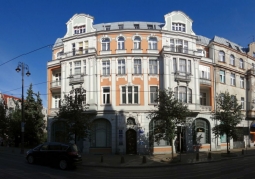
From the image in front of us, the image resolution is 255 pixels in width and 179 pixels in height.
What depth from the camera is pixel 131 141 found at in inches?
1214

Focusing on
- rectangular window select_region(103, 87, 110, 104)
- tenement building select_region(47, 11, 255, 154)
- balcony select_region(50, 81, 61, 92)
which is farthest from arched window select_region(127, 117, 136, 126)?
balcony select_region(50, 81, 61, 92)

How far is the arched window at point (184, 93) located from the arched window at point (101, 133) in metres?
9.36

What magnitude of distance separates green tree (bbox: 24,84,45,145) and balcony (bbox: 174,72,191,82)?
23089mm

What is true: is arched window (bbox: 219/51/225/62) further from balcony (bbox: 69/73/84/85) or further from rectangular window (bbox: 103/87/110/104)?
balcony (bbox: 69/73/84/85)

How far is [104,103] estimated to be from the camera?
104 feet

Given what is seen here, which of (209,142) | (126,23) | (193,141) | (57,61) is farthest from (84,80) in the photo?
(209,142)

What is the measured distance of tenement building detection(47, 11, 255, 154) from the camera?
30.8 meters

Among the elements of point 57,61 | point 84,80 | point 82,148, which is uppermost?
point 57,61

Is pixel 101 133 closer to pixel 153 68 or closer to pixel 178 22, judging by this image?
pixel 153 68

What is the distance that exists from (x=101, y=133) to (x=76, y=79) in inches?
292

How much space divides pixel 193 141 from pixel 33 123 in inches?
952

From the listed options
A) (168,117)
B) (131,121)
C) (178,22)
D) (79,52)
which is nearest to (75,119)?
(168,117)

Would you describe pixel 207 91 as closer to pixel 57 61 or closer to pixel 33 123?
pixel 57 61

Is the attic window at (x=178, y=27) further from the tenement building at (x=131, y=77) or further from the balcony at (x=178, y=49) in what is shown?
the balcony at (x=178, y=49)
